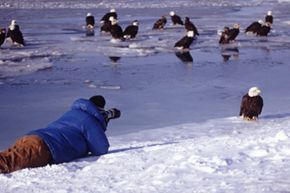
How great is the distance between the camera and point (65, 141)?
21.9 ft

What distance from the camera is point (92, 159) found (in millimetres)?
6910

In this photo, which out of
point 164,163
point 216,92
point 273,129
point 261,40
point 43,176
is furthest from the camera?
point 261,40

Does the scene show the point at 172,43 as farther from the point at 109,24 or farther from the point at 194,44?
the point at 109,24

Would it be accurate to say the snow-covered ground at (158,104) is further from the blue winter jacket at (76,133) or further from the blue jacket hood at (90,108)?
the blue jacket hood at (90,108)

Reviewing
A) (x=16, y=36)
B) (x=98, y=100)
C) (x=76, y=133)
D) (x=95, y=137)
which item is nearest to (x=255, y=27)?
(x=16, y=36)

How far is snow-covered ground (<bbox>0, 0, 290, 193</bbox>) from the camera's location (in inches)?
234

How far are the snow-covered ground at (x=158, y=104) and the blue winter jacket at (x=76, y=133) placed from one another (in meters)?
0.16

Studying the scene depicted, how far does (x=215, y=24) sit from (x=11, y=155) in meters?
24.2

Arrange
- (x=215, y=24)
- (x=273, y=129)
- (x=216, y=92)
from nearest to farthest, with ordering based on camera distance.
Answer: (x=273, y=129) → (x=216, y=92) → (x=215, y=24)

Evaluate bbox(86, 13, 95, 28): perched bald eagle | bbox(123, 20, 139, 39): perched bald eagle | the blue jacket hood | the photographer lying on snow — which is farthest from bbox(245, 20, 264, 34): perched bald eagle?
the blue jacket hood

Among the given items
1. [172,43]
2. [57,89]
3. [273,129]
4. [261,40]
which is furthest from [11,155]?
[261,40]

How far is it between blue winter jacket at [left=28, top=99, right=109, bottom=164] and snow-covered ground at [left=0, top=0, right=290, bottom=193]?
16 centimetres

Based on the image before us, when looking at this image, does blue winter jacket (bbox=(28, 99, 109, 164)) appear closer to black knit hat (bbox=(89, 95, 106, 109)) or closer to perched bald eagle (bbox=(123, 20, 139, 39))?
black knit hat (bbox=(89, 95, 106, 109))

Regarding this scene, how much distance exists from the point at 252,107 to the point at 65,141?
4.86 metres
